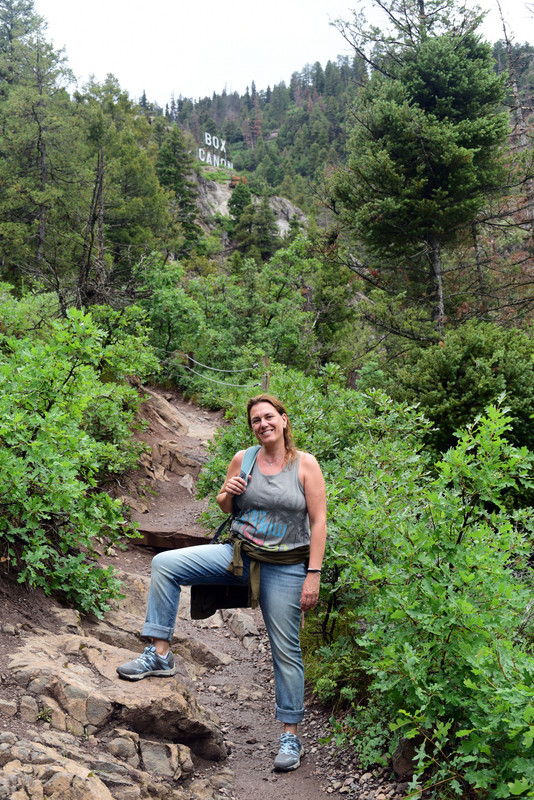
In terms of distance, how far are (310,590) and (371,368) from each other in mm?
8142

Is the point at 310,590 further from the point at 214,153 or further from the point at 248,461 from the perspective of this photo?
the point at 214,153

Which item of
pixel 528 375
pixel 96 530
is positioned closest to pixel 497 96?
pixel 528 375

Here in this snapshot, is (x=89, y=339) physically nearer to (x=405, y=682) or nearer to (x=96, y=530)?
(x=96, y=530)

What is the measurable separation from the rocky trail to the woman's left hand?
80 centimetres

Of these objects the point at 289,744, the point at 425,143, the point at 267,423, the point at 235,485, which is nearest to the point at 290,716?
the point at 289,744

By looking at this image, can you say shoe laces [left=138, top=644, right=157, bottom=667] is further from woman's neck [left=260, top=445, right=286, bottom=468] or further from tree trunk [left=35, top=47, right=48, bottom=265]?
tree trunk [left=35, top=47, right=48, bottom=265]

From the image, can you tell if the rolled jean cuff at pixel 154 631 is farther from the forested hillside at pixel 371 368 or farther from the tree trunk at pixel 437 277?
the tree trunk at pixel 437 277

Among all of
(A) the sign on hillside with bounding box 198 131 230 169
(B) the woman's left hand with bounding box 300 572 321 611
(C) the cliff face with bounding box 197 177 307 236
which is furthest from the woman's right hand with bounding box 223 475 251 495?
(A) the sign on hillside with bounding box 198 131 230 169

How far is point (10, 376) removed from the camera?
382cm

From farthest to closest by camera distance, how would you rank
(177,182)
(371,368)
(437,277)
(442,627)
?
1. (177,182)
2. (437,277)
3. (371,368)
4. (442,627)

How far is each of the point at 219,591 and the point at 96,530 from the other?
1021 mm

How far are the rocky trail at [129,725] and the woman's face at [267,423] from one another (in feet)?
4.55

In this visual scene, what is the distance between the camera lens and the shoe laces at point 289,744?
10.3ft

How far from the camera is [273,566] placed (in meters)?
3.11
